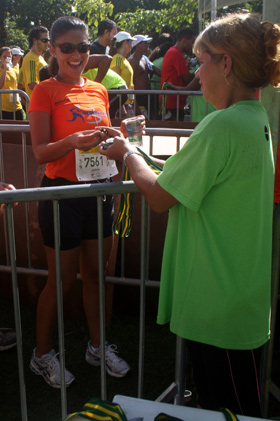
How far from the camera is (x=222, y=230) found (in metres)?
1.73

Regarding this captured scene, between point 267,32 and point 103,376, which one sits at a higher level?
point 267,32

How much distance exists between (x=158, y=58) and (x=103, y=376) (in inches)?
355

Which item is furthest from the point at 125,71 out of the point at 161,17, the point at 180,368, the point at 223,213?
the point at 161,17

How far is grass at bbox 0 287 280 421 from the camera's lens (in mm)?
2781

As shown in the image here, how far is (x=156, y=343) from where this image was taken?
339 centimetres

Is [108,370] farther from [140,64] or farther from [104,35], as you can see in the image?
[140,64]

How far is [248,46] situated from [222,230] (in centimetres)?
62

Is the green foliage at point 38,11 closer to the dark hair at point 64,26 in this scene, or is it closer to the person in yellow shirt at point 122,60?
the person in yellow shirt at point 122,60

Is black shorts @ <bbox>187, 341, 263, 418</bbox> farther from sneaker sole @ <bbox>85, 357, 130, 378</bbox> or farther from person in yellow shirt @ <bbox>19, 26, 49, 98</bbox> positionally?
person in yellow shirt @ <bbox>19, 26, 49, 98</bbox>

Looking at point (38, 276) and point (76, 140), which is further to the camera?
point (38, 276)

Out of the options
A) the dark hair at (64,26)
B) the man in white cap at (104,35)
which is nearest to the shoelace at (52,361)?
the dark hair at (64,26)

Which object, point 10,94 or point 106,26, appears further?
point 10,94

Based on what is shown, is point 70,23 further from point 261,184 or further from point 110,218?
point 261,184

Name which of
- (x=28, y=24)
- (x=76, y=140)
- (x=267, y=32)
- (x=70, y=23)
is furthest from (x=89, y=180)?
(x=28, y=24)
